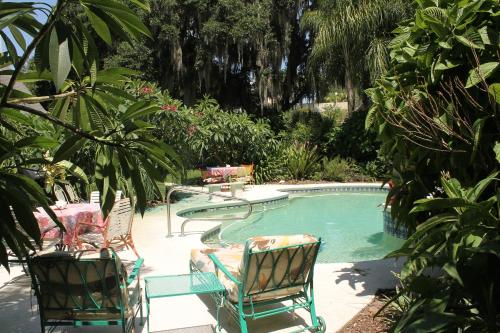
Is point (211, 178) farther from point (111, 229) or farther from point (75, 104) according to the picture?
point (75, 104)

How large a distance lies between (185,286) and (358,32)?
13.5m

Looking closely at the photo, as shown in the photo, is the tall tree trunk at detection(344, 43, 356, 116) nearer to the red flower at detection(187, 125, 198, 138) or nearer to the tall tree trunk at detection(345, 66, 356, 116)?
the tall tree trunk at detection(345, 66, 356, 116)

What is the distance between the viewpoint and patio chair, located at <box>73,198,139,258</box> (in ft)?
18.4

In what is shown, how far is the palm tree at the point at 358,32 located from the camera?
1538 centimetres

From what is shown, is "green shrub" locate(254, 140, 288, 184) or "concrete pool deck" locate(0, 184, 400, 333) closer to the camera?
"concrete pool deck" locate(0, 184, 400, 333)

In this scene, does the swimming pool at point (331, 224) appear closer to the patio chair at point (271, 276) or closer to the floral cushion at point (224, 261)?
the floral cushion at point (224, 261)

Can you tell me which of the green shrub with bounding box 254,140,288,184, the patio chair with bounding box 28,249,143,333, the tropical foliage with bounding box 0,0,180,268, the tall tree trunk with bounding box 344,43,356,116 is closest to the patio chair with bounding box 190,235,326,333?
the patio chair with bounding box 28,249,143,333

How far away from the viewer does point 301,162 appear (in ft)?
52.4

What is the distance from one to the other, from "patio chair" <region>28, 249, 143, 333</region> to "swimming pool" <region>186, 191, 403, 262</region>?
4272 mm

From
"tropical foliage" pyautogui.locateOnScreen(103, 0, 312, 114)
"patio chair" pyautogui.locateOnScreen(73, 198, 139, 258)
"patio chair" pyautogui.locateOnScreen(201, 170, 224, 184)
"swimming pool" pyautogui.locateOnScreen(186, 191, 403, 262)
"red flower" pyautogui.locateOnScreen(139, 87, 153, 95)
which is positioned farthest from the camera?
"tropical foliage" pyautogui.locateOnScreen(103, 0, 312, 114)

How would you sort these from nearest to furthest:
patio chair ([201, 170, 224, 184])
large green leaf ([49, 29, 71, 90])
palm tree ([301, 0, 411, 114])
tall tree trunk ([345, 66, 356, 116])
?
large green leaf ([49, 29, 71, 90])
patio chair ([201, 170, 224, 184])
palm tree ([301, 0, 411, 114])
tall tree trunk ([345, 66, 356, 116])

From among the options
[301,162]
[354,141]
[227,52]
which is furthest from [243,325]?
[227,52]

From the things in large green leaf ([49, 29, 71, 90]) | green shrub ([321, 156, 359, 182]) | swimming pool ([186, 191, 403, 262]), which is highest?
large green leaf ([49, 29, 71, 90])

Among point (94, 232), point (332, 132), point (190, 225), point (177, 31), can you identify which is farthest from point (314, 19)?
point (94, 232)
